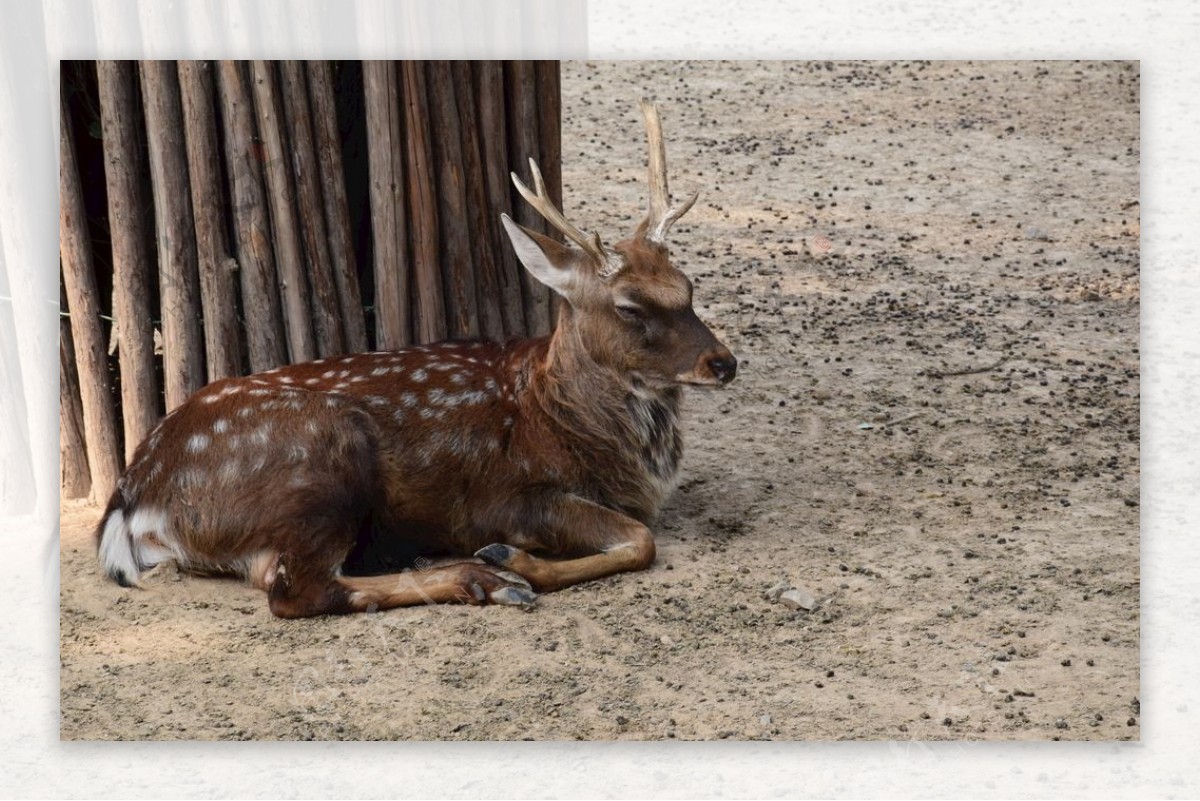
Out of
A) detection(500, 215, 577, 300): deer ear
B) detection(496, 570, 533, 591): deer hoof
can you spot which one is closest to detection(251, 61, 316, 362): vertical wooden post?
detection(500, 215, 577, 300): deer ear

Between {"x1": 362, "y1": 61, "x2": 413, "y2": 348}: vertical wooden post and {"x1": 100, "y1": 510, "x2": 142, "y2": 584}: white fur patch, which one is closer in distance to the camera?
{"x1": 100, "y1": 510, "x2": 142, "y2": 584}: white fur patch

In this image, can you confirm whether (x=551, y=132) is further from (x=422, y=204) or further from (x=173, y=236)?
(x=173, y=236)

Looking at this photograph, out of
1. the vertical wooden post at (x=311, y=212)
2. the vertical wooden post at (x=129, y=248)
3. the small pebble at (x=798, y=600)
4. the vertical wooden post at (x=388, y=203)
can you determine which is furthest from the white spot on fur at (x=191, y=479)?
the small pebble at (x=798, y=600)

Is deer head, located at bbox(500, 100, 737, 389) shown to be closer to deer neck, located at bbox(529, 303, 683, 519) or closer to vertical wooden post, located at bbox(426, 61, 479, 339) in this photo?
deer neck, located at bbox(529, 303, 683, 519)

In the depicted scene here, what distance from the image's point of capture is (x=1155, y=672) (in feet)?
13.6

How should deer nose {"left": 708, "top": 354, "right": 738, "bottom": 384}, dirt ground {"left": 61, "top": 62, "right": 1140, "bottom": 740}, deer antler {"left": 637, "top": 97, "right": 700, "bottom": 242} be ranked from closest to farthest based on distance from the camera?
dirt ground {"left": 61, "top": 62, "right": 1140, "bottom": 740} < deer nose {"left": 708, "top": 354, "right": 738, "bottom": 384} < deer antler {"left": 637, "top": 97, "right": 700, "bottom": 242}

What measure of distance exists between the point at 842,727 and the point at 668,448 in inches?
39.4

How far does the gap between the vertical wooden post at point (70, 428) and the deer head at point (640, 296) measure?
1.23 m

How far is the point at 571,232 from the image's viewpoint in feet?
14.4

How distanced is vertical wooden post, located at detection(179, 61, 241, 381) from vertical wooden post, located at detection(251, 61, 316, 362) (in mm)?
124

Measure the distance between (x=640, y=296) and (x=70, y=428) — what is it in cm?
153

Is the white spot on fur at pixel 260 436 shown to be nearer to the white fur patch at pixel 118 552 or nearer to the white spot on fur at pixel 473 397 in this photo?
the white fur patch at pixel 118 552

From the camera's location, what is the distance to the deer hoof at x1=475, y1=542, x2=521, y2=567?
4.41m

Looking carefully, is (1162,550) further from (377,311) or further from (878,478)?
(377,311)
